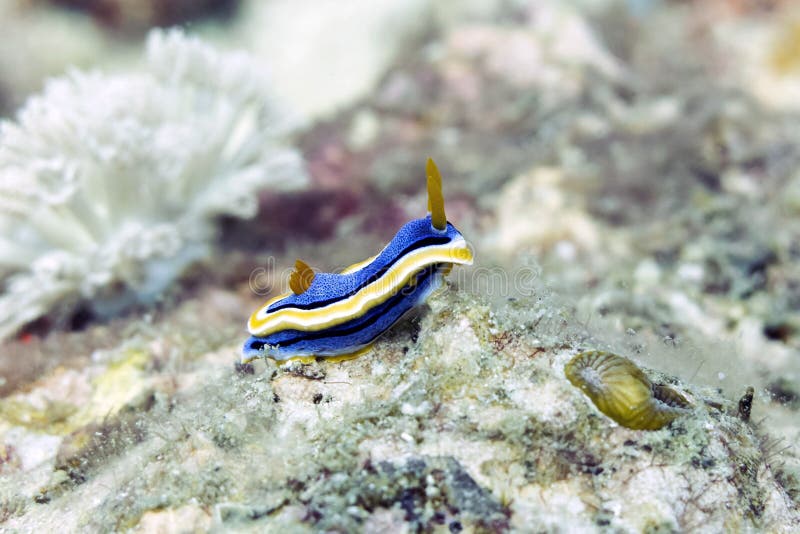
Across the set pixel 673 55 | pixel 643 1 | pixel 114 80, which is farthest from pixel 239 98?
pixel 643 1

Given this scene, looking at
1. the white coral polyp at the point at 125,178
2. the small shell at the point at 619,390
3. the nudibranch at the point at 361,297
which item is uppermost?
the white coral polyp at the point at 125,178

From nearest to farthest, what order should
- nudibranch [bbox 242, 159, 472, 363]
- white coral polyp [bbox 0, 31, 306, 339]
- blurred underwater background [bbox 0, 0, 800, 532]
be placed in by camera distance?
blurred underwater background [bbox 0, 0, 800, 532], nudibranch [bbox 242, 159, 472, 363], white coral polyp [bbox 0, 31, 306, 339]

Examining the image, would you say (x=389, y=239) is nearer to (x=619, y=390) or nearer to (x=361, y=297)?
(x=361, y=297)

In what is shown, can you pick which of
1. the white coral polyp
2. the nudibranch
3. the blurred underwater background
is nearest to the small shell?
the blurred underwater background

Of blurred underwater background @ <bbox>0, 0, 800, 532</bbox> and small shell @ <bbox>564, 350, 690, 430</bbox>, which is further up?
blurred underwater background @ <bbox>0, 0, 800, 532</bbox>

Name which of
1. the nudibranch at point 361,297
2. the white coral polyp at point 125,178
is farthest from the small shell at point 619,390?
the white coral polyp at point 125,178

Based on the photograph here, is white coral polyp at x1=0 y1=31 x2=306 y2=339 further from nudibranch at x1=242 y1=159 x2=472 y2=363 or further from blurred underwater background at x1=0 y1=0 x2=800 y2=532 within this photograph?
nudibranch at x1=242 y1=159 x2=472 y2=363

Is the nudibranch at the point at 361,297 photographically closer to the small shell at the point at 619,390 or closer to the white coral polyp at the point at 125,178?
the small shell at the point at 619,390

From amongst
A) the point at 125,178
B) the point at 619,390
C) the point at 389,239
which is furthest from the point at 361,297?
the point at 125,178
